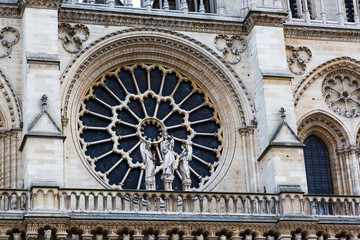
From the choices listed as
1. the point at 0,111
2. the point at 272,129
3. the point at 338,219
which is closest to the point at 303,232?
the point at 338,219

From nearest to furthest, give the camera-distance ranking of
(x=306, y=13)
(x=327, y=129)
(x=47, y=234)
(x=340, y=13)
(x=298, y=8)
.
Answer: (x=47, y=234)
(x=327, y=129)
(x=306, y=13)
(x=340, y=13)
(x=298, y=8)

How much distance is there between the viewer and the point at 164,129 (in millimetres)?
25484

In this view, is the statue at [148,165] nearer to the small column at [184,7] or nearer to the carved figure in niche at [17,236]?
the carved figure in niche at [17,236]

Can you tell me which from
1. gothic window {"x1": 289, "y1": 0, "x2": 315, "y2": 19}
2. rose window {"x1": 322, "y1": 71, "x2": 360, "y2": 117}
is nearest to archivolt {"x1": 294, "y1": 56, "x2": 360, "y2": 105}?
rose window {"x1": 322, "y1": 71, "x2": 360, "y2": 117}

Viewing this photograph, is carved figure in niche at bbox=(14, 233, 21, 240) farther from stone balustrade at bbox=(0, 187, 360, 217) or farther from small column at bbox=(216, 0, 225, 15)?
small column at bbox=(216, 0, 225, 15)

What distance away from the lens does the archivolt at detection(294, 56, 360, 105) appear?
26562 millimetres

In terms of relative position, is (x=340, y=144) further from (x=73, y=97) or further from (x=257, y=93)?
(x=73, y=97)

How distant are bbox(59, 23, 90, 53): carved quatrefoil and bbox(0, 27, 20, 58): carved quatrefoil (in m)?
1.12

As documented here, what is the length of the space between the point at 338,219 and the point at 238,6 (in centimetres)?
654

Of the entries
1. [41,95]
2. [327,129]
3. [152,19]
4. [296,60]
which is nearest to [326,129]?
[327,129]

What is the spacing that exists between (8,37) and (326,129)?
8.73 m

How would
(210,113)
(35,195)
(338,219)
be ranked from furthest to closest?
1. (210,113)
2. (338,219)
3. (35,195)

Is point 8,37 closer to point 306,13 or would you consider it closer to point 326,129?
point 306,13

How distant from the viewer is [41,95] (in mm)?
23609
